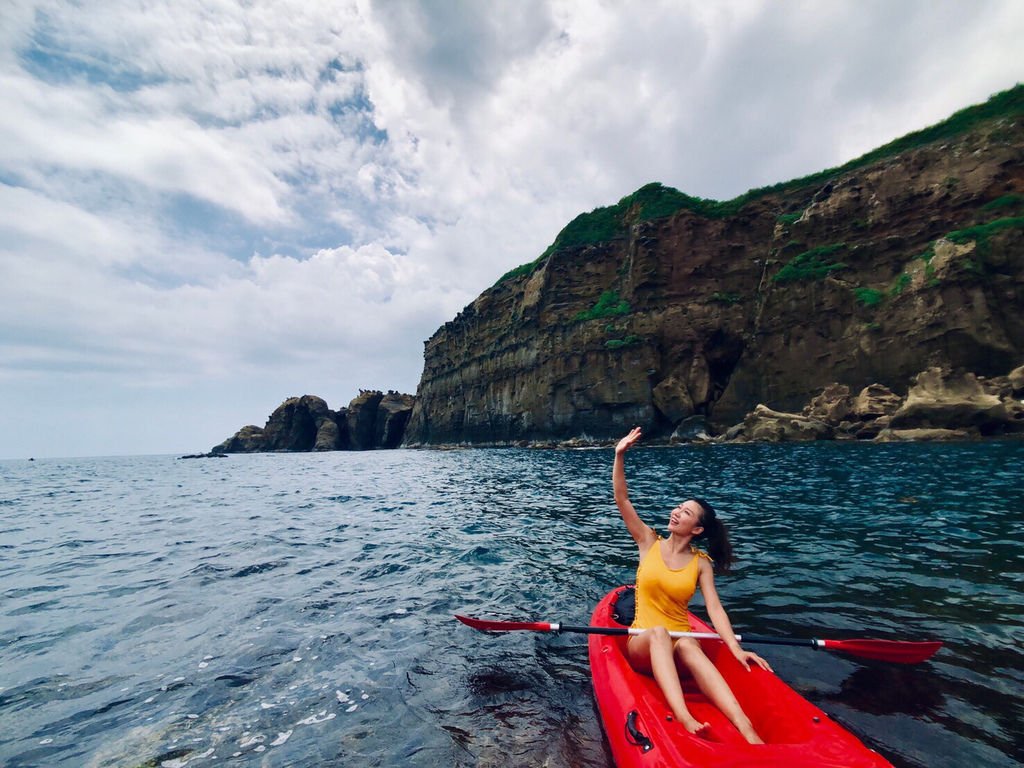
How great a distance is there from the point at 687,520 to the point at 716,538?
0.46 meters

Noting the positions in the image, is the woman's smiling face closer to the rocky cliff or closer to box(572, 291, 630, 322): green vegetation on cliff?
the rocky cliff

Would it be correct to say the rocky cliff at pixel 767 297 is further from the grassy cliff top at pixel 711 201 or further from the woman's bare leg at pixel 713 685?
the woman's bare leg at pixel 713 685

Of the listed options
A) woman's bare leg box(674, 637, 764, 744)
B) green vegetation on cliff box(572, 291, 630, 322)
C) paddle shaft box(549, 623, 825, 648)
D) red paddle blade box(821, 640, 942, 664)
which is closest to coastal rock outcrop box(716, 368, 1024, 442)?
green vegetation on cliff box(572, 291, 630, 322)

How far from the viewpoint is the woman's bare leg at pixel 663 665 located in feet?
10.7

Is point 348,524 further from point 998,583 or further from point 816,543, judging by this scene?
point 998,583

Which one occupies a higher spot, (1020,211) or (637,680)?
(1020,211)

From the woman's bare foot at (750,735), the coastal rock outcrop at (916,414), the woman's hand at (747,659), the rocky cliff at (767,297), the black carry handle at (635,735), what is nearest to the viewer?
the black carry handle at (635,735)

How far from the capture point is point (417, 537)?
11.7 meters

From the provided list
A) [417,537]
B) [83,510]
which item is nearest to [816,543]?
[417,537]

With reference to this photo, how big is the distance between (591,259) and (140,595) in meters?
55.5

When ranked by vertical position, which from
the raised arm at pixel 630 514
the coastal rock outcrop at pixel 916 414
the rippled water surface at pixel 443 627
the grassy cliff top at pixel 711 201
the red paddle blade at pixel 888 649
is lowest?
the rippled water surface at pixel 443 627

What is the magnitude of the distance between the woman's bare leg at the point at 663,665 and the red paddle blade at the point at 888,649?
1.67 metres

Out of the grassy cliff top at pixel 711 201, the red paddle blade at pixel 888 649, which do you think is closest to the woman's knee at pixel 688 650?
the red paddle blade at pixel 888 649

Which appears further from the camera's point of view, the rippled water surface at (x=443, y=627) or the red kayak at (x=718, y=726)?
the rippled water surface at (x=443, y=627)
